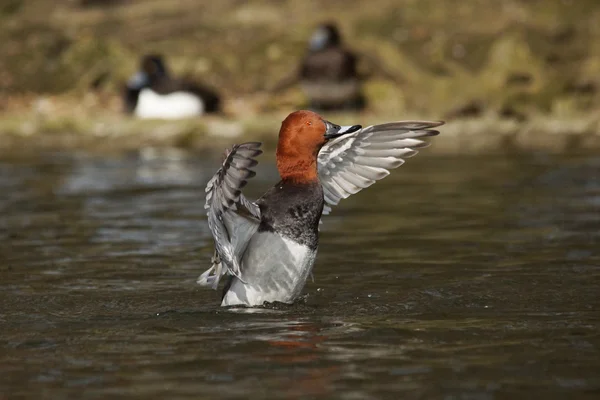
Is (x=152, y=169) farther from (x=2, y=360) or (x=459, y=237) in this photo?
(x=2, y=360)

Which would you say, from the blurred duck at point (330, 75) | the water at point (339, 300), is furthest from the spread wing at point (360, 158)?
the blurred duck at point (330, 75)

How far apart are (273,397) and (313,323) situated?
4.64 feet

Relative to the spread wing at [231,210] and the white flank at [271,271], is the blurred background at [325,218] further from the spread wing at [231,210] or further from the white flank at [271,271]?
the spread wing at [231,210]

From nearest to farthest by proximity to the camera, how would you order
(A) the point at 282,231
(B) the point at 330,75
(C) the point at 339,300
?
(A) the point at 282,231, (C) the point at 339,300, (B) the point at 330,75

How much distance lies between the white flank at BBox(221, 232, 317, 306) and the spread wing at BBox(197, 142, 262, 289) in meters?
0.09

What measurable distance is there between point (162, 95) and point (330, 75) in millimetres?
2920

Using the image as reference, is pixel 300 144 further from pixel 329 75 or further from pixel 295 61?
pixel 295 61

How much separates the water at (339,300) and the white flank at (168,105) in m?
5.26

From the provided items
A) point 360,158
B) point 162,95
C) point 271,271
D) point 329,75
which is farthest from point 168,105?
point 271,271

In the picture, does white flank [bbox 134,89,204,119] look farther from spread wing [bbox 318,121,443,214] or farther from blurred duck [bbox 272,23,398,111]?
spread wing [bbox 318,121,443,214]

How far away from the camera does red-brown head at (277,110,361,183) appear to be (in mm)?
6172

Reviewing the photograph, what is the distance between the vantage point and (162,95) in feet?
58.4

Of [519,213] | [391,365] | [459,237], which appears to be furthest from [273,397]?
[519,213]

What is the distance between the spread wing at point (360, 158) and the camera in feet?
22.7
